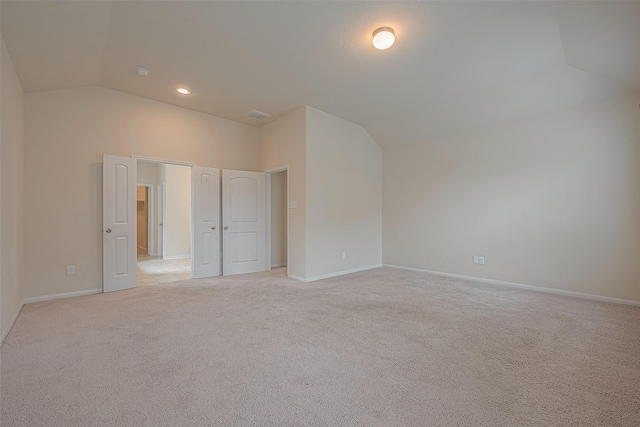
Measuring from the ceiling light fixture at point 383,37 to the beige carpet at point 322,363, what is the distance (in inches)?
114

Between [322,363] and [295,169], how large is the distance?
11.1 ft

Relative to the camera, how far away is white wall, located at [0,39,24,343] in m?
2.56

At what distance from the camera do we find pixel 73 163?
3.92m

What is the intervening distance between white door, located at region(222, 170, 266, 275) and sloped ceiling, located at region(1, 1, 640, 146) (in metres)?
1.48

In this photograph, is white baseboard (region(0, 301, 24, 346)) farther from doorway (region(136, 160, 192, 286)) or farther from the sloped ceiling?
doorway (region(136, 160, 192, 286))

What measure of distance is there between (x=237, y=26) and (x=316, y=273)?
11.9 ft

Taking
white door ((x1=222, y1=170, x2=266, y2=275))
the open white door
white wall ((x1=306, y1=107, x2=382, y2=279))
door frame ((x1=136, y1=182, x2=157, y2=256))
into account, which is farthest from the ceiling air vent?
door frame ((x1=136, y1=182, x2=157, y2=256))

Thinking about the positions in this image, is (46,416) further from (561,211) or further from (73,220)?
(561,211)

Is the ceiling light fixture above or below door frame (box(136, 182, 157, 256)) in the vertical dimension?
above

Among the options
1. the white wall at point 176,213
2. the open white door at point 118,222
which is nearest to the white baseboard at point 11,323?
the open white door at point 118,222

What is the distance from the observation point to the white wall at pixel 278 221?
621 centimetres

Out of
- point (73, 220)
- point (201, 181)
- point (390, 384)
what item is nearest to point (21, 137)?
point (73, 220)

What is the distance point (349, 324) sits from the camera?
9.37ft

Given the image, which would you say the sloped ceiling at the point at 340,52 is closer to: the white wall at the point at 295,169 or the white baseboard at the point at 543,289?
the white wall at the point at 295,169
